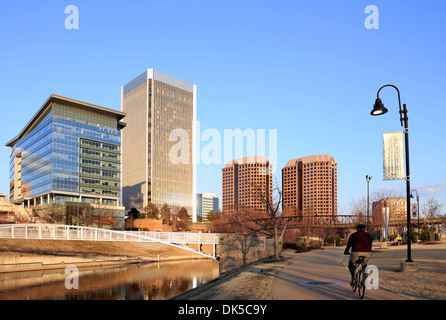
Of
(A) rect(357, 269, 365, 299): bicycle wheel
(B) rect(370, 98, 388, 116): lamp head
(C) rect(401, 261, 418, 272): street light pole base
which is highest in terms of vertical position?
(B) rect(370, 98, 388, 116): lamp head

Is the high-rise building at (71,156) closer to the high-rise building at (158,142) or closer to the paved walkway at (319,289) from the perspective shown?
the high-rise building at (158,142)

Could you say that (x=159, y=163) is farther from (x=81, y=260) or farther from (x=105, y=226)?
(x=81, y=260)

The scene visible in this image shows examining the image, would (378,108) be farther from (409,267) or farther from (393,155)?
(409,267)

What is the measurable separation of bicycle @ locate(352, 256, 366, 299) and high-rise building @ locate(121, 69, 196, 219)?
545 feet

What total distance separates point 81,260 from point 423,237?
45.5 metres

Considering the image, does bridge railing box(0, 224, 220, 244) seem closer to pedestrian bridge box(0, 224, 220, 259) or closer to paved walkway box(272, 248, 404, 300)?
pedestrian bridge box(0, 224, 220, 259)

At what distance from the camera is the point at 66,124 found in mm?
108188

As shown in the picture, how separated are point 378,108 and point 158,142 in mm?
169313

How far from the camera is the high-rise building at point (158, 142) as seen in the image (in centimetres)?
17900

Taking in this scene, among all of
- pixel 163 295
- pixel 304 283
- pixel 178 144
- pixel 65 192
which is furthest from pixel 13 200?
pixel 304 283

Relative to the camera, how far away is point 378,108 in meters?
16.3

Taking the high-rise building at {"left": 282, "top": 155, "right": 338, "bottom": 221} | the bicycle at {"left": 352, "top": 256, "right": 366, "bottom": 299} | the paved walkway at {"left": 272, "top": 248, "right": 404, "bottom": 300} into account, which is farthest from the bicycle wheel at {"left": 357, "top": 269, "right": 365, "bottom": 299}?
the high-rise building at {"left": 282, "top": 155, "right": 338, "bottom": 221}

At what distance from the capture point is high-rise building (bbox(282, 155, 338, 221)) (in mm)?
164250

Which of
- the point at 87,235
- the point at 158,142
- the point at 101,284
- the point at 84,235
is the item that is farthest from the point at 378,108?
the point at 158,142
